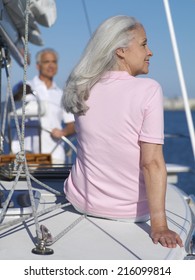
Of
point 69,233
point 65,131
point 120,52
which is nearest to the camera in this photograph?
point 69,233

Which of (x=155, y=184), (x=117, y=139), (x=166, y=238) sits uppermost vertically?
(x=117, y=139)

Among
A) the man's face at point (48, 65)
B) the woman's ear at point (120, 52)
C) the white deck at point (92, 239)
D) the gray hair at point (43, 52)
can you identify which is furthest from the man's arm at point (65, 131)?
the woman's ear at point (120, 52)

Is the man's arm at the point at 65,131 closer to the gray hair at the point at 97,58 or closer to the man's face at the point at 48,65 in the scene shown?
the man's face at the point at 48,65

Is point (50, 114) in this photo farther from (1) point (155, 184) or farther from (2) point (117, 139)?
(1) point (155, 184)

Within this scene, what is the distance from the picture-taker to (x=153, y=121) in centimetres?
225

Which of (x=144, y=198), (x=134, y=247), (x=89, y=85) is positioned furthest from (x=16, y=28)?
(x=134, y=247)

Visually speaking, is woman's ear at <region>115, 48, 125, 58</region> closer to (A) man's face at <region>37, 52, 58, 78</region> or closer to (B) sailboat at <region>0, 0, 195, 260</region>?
(B) sailboat at <region>0, 0, 195, 260</region>

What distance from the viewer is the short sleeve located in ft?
7.39

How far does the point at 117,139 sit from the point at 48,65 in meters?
3.06

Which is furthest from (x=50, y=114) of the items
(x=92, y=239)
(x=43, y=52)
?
(x=92, y=239)

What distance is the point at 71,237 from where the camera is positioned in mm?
2219

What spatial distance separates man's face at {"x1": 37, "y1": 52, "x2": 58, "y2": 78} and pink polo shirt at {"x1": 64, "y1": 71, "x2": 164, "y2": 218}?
9.44ft

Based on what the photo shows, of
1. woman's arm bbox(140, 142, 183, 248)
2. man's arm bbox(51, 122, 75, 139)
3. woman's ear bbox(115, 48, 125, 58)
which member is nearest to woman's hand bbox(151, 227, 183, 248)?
woman's arm bbox(140, 142, 183, 248)
